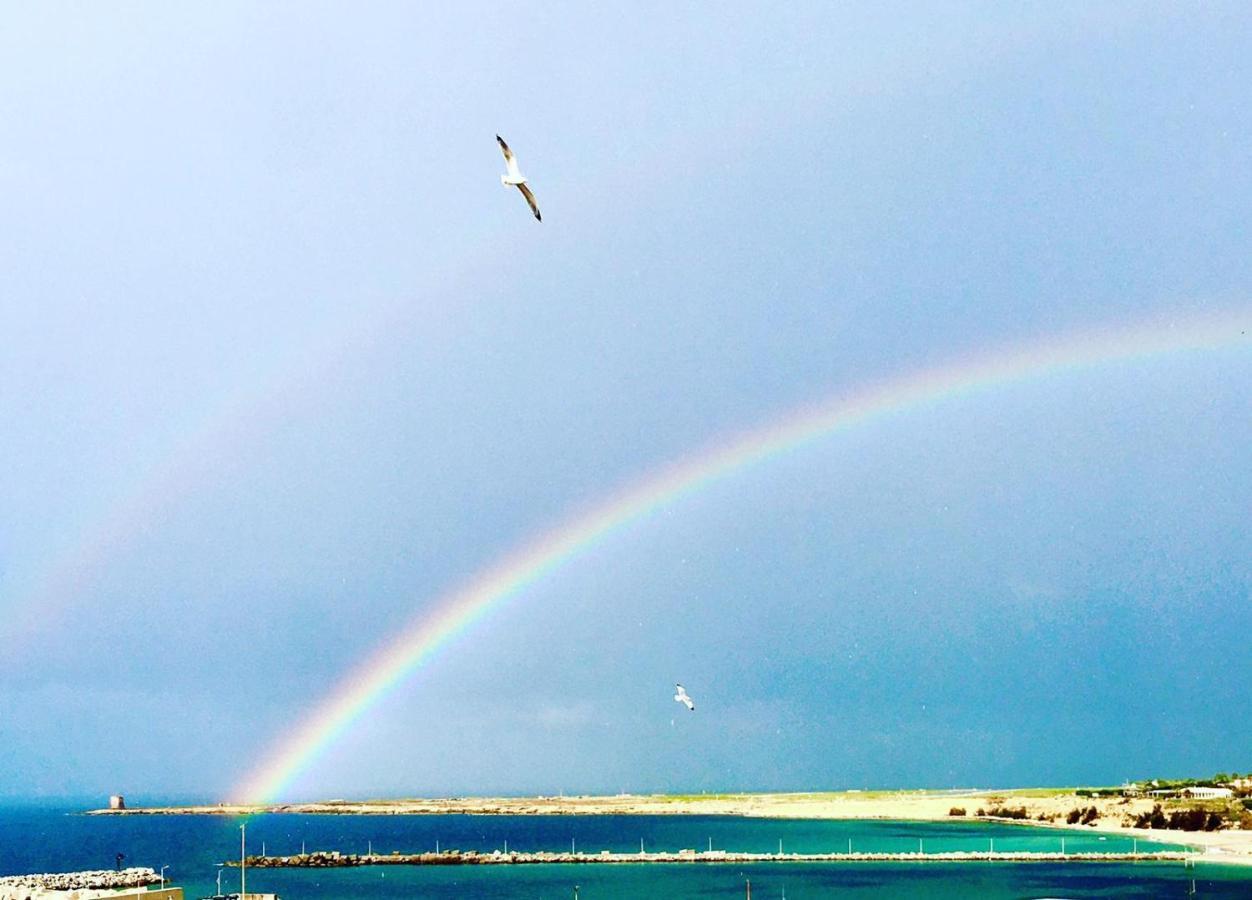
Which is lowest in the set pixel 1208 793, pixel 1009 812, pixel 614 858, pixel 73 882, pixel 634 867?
pixel 634 867

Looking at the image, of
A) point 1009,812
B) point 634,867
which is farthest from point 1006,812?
point 634,867

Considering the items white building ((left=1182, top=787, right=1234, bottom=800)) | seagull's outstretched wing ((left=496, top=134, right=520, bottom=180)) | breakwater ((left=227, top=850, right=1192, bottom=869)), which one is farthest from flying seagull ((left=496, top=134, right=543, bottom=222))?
white building ((left=1182, top=787, right=1234, bottom=800))

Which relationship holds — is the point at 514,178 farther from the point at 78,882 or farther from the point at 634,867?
the point at 634,867

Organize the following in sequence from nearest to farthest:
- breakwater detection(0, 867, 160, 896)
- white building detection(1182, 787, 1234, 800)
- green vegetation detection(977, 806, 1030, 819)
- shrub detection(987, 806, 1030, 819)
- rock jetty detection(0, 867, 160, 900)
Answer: rock jetty detection(0, 867, 160, 900)
breakwater detection(0, 867, 160, 896)
white building detection(1182, 787, 1234, 800)
shrub detection(987, 806, 1030, 819)
green vegetation detection(977, 806, 1030, 819)

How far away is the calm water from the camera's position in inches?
3054

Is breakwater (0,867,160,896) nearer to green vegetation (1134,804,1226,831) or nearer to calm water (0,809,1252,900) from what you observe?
calm water (0,809,1252,900)

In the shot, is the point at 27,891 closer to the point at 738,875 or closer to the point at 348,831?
the point at 738,875

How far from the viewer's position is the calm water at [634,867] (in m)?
77.6

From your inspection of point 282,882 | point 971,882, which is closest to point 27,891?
point 282,882

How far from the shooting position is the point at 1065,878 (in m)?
81.9

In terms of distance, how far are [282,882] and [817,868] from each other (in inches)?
1532

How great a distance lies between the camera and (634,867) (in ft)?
319

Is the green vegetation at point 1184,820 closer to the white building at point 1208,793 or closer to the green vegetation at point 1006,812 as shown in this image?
the white building at point 1208,793

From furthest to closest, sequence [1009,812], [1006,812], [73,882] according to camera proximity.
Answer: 1. [1006,812]
2. [1009,812]
3. [73,882]
